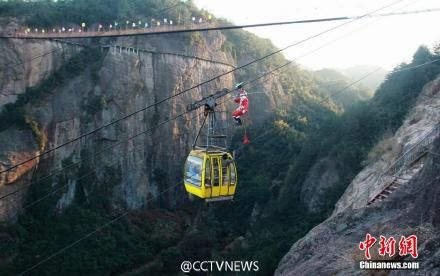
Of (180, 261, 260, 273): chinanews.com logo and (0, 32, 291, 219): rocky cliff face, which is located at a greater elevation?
(0, 32, 291, 219): rocky cliff face

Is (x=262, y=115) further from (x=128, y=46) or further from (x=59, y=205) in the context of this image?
(x=59, y=205)

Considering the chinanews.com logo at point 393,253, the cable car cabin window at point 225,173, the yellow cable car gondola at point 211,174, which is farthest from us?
the cable car cabin window at point 225,173

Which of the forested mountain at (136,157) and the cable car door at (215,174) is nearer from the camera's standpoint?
the cable car door at (215,174)

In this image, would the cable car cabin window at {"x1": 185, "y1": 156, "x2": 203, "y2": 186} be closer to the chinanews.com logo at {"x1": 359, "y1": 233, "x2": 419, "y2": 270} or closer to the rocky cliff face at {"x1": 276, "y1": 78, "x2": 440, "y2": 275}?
the rocky cliff face at {"x1": 276, "y1": 78, "x2": 440, "y2": 275}

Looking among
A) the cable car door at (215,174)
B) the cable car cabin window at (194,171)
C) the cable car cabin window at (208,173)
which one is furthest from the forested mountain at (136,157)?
the cable car cabin window at (208,173)

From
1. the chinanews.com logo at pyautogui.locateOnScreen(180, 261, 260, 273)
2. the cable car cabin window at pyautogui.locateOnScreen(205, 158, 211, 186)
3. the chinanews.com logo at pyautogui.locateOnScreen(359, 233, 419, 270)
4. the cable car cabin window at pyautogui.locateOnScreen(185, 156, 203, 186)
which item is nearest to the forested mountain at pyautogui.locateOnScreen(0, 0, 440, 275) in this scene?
the chinanews.com logo at pyautogui.locateOnScreen(180, 261, 260, 273)

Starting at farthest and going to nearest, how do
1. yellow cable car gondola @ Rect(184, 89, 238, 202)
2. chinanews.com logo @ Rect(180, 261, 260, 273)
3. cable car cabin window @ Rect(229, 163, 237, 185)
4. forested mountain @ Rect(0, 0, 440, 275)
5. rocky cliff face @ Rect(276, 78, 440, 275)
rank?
forested mountain @ Rect(0, 0, 440, 275) → chinanews.com logo @ Rect(180, 261, 260, 273) → cable car cabin window @ Rect(229, 163, 237, 185) → yellow cable car gondola @ Rect(184, 89, 238, 202) → rocky cliff face @ Rect(276, 78, 440, 275)

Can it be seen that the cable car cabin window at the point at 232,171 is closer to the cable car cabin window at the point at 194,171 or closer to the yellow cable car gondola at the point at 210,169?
the yellow cable car gondola at the point at 210,169

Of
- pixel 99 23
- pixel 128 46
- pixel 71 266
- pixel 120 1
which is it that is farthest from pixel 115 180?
pixel 120 1
